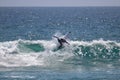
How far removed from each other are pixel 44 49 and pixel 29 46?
167cm

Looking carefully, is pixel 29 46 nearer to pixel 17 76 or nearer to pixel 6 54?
pixel 6 54

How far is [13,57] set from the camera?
2653cm

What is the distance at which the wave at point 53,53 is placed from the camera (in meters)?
25.7

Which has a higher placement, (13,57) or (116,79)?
(13,57)

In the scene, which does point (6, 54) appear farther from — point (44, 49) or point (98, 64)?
point (98, 64)

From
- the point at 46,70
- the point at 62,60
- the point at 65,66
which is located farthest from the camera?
the point at 62,60

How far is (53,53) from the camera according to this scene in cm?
2808

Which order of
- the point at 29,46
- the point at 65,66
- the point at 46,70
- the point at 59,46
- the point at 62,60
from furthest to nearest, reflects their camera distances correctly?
the point at 29,46 < the point at 59,46 < the point at 62,60 < the point at 65,66 < the point at 46,70

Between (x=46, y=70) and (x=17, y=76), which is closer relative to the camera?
(x=17, y=76)

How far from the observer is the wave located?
25.7 metres

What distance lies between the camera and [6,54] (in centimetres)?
2748

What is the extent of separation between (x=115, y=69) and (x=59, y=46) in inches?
262

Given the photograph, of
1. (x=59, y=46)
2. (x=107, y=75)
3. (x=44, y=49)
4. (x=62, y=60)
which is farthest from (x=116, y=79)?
(x=44, y=49)

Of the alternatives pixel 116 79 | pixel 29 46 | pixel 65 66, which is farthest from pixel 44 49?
pixel 116 79
